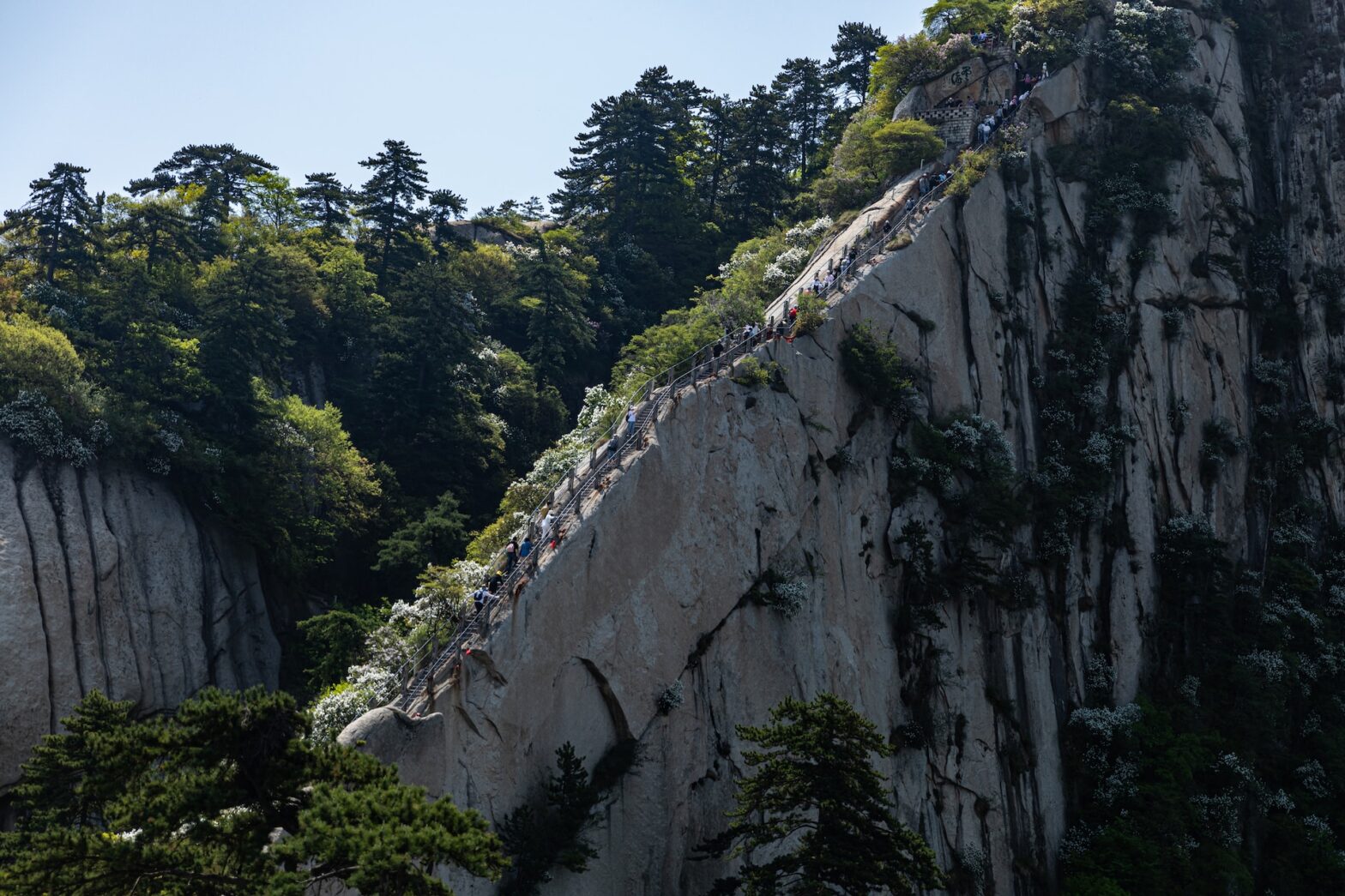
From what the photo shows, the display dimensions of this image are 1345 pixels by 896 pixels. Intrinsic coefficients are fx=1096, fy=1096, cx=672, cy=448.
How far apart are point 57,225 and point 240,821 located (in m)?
37.2

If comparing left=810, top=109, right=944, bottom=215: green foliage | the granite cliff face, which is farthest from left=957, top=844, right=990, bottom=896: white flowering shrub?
left=810, top=109, right=944, bottom=215: green foliage

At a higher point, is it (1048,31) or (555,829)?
(1048,31)

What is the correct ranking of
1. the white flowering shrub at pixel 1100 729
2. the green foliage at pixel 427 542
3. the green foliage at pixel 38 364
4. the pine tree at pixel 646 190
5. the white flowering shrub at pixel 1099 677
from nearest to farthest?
the green foliage at pixel 38 364, the white flowering shrub at pixel 1100 729, the white flowering shrub at pixel 1099 677, the green foliage at pixel 427 542, the pine tree at pixel 646 190

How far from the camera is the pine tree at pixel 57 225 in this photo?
1801 inches

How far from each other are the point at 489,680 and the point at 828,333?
16.9 m

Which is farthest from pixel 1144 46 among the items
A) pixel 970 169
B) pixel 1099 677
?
pixel 1099 677

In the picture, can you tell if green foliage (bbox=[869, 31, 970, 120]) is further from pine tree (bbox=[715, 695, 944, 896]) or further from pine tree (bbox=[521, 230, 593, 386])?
pine tree (bbox=[715, 695, 944, 896])

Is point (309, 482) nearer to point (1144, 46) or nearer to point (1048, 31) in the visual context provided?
point (1048, 31)

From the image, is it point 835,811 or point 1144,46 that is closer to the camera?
point 835,811

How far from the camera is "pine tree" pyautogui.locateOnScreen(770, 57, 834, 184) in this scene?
68.6 meters

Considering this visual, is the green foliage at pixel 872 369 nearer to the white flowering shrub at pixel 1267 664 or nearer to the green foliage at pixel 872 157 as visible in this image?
the green foliage at pixel 872 157

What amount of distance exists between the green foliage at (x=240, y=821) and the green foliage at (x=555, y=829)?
541 centimetres

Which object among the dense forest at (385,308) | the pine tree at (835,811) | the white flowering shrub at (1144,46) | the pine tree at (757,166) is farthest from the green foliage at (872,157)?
the pine tree at (835,811)

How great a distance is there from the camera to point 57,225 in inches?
1806
